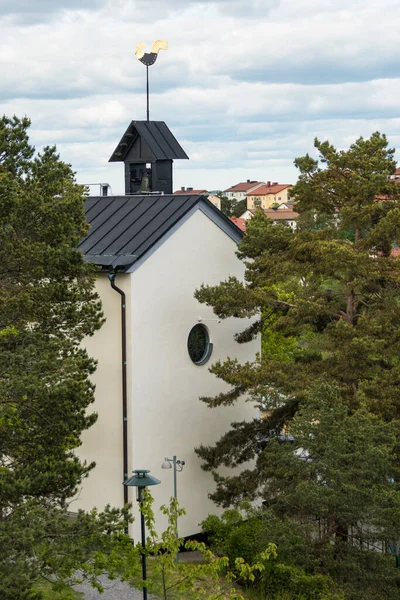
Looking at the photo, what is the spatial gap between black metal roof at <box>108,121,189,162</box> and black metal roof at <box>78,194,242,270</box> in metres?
1.25

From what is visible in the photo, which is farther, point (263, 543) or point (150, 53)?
point (150, 53)

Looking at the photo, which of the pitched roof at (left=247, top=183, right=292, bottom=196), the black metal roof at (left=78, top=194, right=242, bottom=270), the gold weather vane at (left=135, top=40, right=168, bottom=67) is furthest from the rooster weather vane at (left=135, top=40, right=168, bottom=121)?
the pitched roof at (left=247, top=183, right=292, bottom=196)

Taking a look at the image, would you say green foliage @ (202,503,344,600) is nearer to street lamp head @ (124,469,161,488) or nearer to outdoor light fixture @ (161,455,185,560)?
outdoor light fixture @ (161,455,185,560)

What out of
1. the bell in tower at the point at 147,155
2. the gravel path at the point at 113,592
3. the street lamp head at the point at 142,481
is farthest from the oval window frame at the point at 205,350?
the street lamp head at the point at 142,481

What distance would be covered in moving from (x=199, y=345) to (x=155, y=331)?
1942 millimetres

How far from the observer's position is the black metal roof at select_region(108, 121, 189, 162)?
23.3 meters

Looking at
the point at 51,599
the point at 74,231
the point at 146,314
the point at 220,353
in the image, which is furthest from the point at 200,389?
the point at 74,231

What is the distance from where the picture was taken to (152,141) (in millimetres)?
23438

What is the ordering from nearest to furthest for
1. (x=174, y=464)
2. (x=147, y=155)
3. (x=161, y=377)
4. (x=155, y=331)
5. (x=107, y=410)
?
(x=174, y=464)
(x=107, y=410)
(x=155, y=331)
(x=161, y=377)
(x=147, y=155)

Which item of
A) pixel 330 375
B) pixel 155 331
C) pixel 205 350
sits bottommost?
pixel 330 375

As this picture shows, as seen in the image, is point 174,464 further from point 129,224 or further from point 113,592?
point 129,224

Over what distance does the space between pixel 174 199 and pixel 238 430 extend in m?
5.76

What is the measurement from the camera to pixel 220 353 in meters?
23.4

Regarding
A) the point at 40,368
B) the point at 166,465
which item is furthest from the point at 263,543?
the point at 40,368
